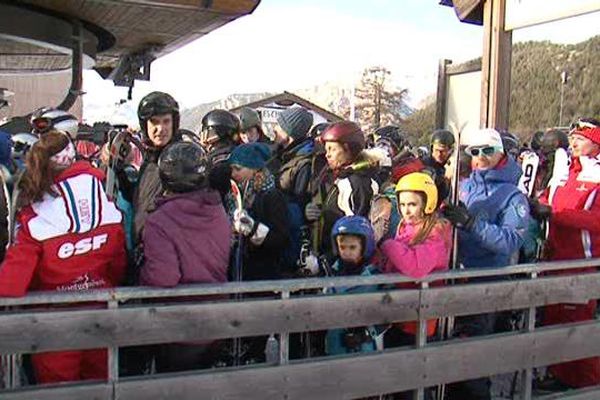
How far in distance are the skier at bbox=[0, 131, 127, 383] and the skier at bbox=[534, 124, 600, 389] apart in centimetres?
279

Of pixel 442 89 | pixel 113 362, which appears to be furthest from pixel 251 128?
pixel 442 89

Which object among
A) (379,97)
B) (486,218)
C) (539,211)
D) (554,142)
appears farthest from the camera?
(379,97)

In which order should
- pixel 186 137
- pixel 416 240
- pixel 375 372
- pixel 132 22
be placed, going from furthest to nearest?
pixel 132 22
pixel 186 137
pixel 416 240
pixel 375 372

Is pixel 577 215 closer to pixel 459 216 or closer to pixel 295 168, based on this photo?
pixel 459 216

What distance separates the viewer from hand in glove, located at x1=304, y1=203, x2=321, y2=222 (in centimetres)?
448

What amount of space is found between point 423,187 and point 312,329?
1057mm

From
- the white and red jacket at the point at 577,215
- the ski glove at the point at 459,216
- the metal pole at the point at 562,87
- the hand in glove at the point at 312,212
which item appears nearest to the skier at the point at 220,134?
the hand in glove at the point at 312,212

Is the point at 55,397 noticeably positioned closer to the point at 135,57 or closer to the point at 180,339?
the point at 180,339

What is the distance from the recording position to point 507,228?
4.04 m

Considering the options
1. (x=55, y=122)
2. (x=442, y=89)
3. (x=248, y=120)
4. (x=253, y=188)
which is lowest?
(x=253, y=188)

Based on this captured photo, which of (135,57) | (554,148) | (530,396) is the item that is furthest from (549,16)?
(530,396)

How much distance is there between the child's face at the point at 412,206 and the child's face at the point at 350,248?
0.30m

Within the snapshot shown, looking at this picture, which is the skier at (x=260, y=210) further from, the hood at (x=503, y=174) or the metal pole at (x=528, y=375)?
the metal pole at (x=528, y=375)

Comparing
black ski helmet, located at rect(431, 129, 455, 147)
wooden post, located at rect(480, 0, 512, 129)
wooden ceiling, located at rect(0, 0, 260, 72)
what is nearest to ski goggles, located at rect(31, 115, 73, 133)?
wooden ceiling, located at rect(0, 0, 260, 72)
